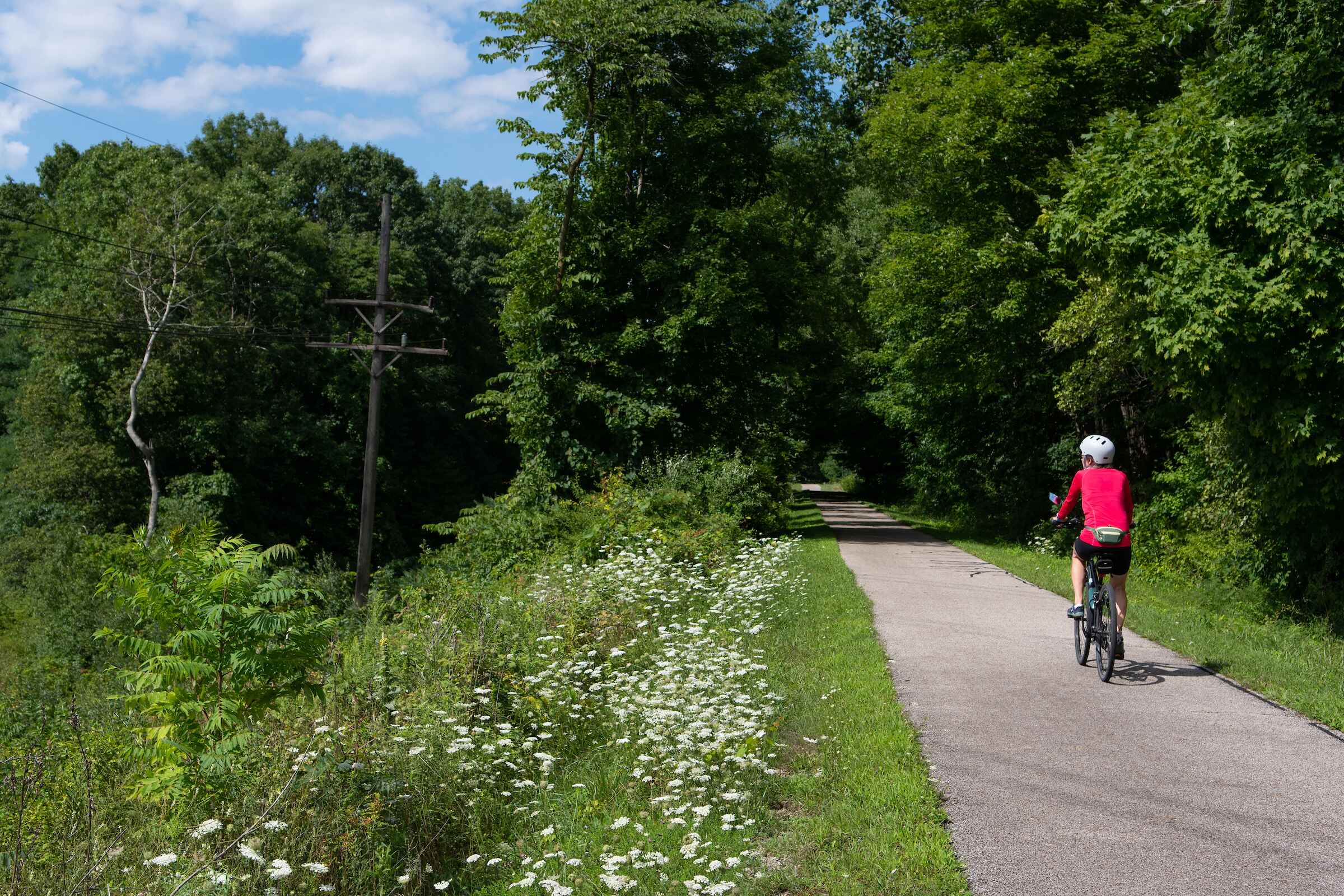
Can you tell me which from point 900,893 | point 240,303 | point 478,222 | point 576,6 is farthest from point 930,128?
point 478,222

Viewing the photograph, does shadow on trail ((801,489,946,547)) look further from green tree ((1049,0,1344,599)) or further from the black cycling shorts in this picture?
the black cycling shorts

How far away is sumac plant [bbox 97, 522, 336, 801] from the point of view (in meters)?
4.80

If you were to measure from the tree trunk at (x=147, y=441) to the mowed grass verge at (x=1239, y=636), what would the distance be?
28996 millimetres

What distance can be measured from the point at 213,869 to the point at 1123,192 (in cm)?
1176

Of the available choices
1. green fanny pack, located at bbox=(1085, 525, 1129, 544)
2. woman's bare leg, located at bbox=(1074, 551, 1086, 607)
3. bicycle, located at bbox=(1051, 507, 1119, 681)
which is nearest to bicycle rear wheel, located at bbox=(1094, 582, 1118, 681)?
bicycle, located at bbox=(1051, 507, 1119, 681)

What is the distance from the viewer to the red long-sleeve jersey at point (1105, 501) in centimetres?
851

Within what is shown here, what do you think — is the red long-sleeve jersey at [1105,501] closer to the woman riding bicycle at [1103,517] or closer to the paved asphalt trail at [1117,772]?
the woman riding bicycle at [1103,517]

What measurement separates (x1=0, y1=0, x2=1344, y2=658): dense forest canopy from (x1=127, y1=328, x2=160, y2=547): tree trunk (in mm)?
473

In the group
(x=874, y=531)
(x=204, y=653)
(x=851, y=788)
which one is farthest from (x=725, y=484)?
(x=204, y=653)

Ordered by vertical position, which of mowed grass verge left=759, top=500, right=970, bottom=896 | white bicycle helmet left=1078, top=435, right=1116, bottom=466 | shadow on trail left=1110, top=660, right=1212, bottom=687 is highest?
white bicycle helmet left=1078, top=435, right=1116, bottom=466

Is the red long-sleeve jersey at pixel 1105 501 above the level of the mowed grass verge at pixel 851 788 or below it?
above

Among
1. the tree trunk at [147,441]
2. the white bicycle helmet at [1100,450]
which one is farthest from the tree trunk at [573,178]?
the tree trunk at [147,441]

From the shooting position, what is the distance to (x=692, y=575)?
507 inches

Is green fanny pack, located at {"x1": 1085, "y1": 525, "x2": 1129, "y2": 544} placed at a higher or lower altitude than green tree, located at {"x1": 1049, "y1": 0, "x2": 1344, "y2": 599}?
lower
